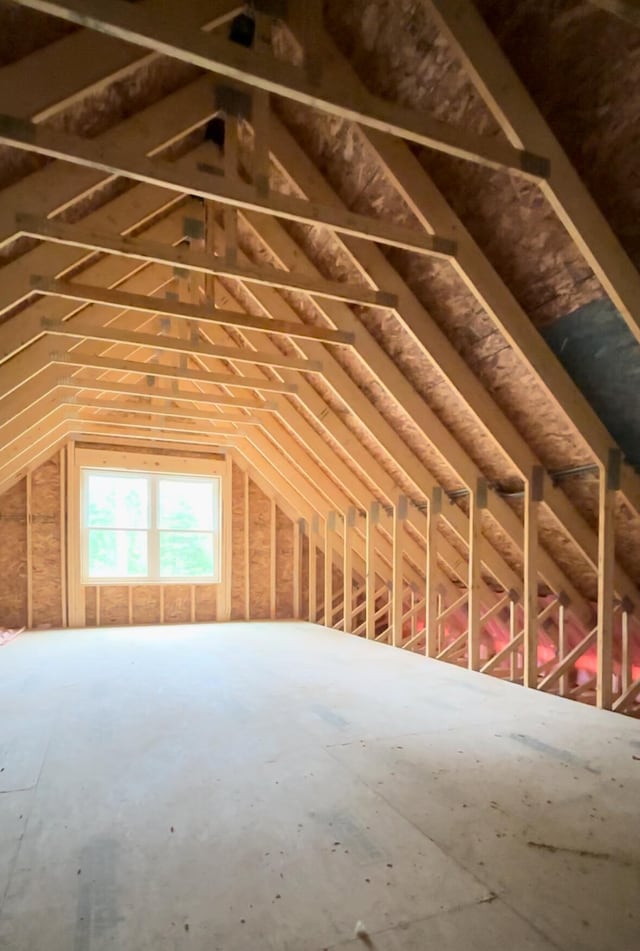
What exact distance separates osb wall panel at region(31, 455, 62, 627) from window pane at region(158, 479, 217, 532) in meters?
1.40

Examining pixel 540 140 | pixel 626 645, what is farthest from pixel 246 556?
pixel 540 140

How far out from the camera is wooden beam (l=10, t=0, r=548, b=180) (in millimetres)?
1759

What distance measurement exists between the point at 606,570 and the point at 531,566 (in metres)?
0.64

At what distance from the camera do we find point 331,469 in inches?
253

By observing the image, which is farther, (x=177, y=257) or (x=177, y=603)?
(x=177, y=603)

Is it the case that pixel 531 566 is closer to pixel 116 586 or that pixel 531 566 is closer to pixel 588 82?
A: pixel 588 82

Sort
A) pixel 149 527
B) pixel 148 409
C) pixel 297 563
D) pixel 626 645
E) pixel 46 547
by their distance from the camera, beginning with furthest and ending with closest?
pixel 297 563
pixel 149 527
pixel 46 547
pixel 148 409
pixel 626 645

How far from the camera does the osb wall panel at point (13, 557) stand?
729 cm

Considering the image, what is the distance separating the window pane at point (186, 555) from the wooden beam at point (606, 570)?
18.9 ft

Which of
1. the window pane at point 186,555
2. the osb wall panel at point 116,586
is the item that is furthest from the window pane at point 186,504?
the osb wall panel at point 116,586

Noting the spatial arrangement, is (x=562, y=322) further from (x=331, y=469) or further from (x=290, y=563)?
(x=290, y=563)

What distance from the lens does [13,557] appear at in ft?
24.1

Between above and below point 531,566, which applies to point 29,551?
below

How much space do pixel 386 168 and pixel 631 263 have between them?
1374 millimetres
